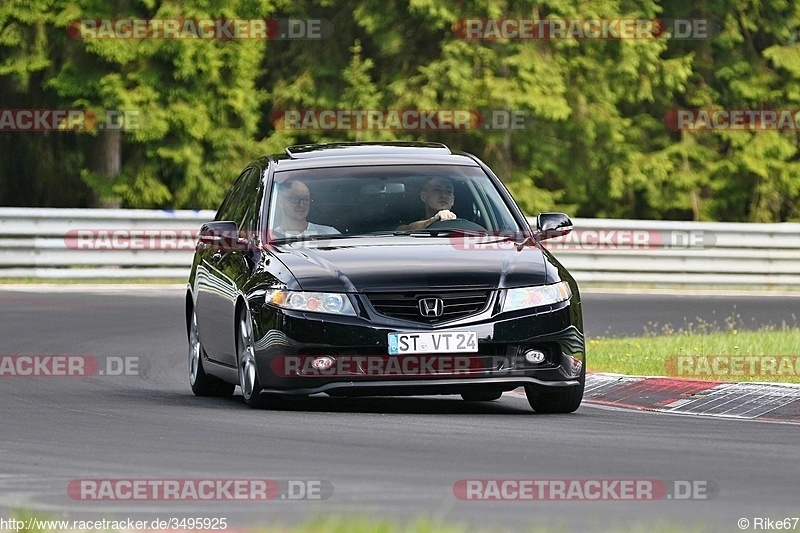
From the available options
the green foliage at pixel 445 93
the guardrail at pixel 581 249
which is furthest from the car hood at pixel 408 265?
the green foliage at pixel 445 93

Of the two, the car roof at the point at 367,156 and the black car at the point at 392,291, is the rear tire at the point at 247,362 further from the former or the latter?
the car roof at the point at 367,156

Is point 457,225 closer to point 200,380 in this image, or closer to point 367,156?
point 367,156

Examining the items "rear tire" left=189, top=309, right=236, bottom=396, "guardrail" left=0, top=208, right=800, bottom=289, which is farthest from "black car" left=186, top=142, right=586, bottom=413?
"guardrail" left=0, top=208, right=800, bottom=289

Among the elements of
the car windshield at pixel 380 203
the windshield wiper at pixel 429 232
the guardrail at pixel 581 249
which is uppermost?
the car windshield at pixel 380 203

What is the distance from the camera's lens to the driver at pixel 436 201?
485 inches

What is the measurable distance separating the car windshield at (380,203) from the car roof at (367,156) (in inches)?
3.4

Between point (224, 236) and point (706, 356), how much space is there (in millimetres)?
4140

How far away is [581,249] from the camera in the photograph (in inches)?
1057

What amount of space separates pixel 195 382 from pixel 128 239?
12820mm

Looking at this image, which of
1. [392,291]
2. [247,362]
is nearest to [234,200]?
[247,362]

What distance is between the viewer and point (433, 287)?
1101 centimetres

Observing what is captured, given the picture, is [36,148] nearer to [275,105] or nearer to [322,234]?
[275,105]

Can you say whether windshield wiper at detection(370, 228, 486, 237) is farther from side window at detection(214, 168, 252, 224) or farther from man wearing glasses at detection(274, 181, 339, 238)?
side window at detection(214, 168, 252, 224)

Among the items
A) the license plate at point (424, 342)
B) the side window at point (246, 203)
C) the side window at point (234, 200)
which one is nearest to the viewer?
the license plate at point (424, 342)
